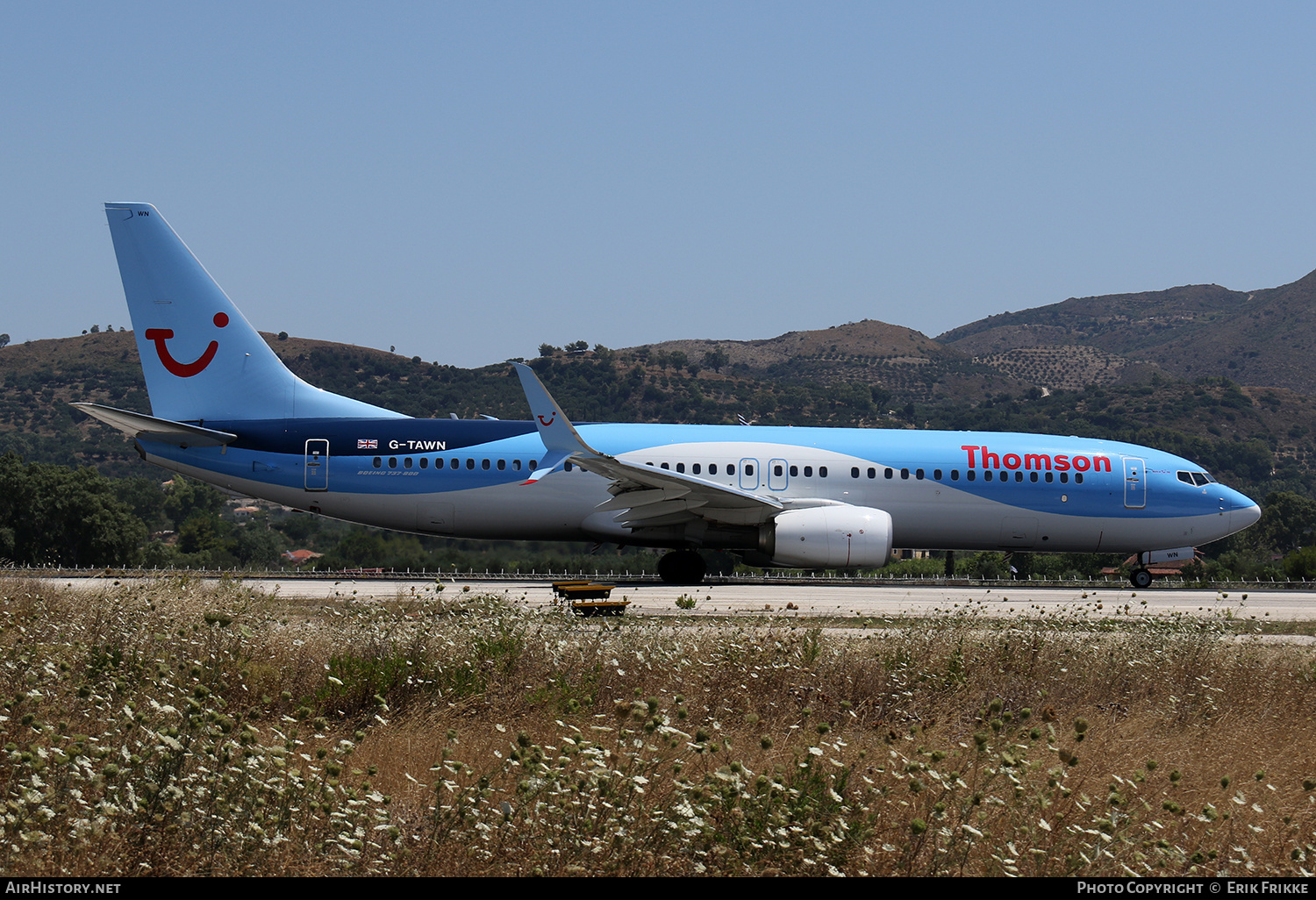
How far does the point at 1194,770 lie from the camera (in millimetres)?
7590

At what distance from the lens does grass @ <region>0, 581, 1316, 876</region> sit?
5168 millimetres

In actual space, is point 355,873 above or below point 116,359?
below

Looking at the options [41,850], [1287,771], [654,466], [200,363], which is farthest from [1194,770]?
[200,363]

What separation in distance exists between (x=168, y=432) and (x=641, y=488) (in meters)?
10.9

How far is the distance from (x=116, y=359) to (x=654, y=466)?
13854 cm

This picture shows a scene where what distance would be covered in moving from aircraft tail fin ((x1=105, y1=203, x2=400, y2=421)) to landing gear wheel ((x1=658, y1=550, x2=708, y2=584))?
8771 millimetres

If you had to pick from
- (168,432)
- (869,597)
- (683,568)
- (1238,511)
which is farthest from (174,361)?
(1238,511)

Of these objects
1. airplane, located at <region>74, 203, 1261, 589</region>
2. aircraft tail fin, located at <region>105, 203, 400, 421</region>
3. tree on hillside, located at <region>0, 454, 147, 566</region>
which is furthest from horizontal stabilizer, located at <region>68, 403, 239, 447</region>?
tree on hillside, located at <region>0, 454, 147, 566</region>

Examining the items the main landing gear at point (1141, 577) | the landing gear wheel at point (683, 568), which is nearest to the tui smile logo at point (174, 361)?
the landing gear wheel at point (683, 568)

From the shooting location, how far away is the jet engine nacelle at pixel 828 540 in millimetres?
23391

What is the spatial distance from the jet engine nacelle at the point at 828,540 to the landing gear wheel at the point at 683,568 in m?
2.46

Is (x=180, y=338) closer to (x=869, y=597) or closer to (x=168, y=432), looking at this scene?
(x=168, y=432)

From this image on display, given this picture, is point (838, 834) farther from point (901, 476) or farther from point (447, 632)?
point (901, 476)

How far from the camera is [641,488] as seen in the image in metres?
24.2
